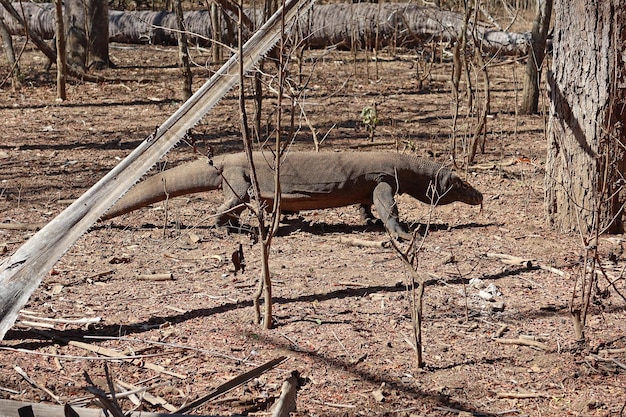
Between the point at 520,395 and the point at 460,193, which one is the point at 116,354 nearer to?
the point at 520,395

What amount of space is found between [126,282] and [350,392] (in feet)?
6.29

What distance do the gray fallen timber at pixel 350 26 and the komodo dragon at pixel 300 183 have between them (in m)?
6.46

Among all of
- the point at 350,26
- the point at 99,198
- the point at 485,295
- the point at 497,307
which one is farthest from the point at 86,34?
the point at 497,307

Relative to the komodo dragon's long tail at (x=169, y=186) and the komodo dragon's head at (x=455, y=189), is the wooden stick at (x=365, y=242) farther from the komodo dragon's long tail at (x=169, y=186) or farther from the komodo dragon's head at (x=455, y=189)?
the komodo dragon's long tail at (x=169, y=186)

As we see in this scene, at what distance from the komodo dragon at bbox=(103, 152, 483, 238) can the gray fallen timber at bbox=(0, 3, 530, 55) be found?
6.46m

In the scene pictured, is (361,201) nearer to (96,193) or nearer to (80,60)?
(96,193)

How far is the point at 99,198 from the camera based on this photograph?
4.71m

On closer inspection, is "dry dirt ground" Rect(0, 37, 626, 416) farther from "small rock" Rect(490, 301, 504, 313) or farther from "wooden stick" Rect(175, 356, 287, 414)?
"wooden stick" Rect(175, 356, 287, 414)

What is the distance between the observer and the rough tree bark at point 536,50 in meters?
9.62

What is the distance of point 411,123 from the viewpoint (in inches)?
390

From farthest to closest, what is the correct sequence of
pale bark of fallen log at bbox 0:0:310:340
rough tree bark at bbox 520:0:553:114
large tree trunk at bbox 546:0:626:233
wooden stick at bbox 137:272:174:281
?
rough tree bark at bbox 520:0:553:114, large tree trunk at bbox 546:0:626:233, wooden stick at bbox 137:272:174:281, pale bark of fallen log at bbox 0:0:310:340

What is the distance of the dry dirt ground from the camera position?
3.95 m

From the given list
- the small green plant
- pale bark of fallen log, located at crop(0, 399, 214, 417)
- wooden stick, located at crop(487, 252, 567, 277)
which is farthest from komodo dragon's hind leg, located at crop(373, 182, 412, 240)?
pale bark of fallen log, located at crop(0, 399, 214, 417)

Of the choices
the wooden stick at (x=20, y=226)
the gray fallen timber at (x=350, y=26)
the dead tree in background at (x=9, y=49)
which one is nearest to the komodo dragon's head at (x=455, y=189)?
the wooden stick at (x=20, y=226)
